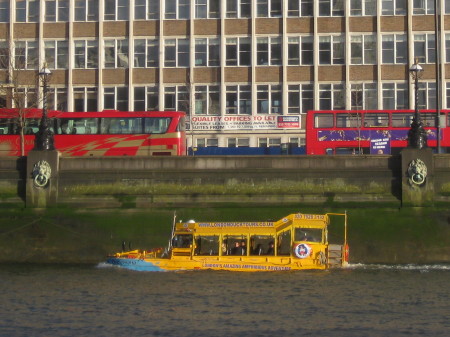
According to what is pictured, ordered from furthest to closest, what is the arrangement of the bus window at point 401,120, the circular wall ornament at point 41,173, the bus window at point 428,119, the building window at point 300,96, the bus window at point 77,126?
the building window at point 300,96, the bus window at point 401,120, the bus window at point 428,119, the bus window at point 77,126, the circular wall ornament at point 41,173

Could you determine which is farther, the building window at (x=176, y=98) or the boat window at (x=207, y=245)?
the building window at (x=176, y=98)

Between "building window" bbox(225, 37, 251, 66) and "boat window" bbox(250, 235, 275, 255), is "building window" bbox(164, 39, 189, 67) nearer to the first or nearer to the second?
"building window" bbox(225, 37, 251, 66)

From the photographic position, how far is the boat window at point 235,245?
36.7 meters

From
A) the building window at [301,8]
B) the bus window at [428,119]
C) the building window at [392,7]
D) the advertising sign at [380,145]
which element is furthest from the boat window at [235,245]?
the building window at [392,7]

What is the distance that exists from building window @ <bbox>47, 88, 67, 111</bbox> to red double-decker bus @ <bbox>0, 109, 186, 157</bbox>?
1485cm

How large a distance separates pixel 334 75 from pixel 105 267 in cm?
3300

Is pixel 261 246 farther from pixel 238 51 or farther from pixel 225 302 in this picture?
pixel 238 51

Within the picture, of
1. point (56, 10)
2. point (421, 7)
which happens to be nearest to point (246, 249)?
point (421, 7)

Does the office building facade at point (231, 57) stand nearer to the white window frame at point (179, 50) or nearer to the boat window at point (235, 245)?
the white window frame at point (179, 50)

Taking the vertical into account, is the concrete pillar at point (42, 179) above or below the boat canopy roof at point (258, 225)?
above

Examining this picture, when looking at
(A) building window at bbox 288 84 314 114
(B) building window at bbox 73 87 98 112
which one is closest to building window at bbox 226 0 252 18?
(A) building window at bbox 288 84 314 114

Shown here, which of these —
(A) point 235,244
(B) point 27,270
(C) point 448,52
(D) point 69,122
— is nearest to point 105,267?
(B) point 27,270

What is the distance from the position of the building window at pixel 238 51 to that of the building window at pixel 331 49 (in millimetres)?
5226

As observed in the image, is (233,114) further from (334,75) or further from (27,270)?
(27,270)
